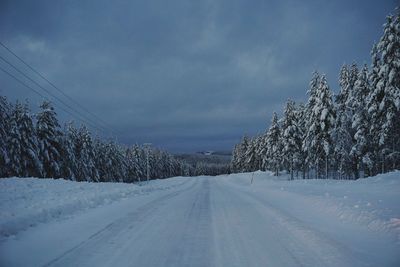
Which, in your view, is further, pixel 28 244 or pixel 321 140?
pixel 321 140

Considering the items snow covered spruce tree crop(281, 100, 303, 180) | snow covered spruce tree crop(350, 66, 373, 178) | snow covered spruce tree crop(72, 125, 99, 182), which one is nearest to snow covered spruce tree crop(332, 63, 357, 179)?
snow covered spruce tree crop(350, 66, 373, 178)

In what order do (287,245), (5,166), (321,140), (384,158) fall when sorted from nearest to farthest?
(287,245) → (5,166) → (384,158) → (321,140)

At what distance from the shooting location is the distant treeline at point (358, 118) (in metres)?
28.2

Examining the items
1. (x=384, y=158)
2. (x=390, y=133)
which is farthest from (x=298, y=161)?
(x=390, y=133)

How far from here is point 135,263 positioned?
5.83 meters

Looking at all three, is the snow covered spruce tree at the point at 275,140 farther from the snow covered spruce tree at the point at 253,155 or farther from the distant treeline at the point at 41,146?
the distant treeline at the point at 41,146

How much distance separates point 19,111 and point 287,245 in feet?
121

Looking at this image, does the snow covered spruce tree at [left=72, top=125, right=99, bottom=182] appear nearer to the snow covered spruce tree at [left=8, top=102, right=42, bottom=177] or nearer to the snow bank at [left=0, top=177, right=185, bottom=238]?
the snow covered spruce tree at [left=8, top=102, right=42, bottom=177]

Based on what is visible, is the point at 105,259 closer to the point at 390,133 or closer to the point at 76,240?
the point at 76,240

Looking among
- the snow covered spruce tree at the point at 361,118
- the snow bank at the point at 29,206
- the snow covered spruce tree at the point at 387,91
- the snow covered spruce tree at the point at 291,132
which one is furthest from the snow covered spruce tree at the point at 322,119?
the snow bank at the point at 29,206

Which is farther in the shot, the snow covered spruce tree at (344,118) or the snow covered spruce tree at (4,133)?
the snow covered spruce tree at (344,118)

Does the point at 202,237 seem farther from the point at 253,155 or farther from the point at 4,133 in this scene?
the point at 253,155

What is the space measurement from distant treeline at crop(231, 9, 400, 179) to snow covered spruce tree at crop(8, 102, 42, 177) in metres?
33.4

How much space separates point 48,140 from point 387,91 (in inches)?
1448
